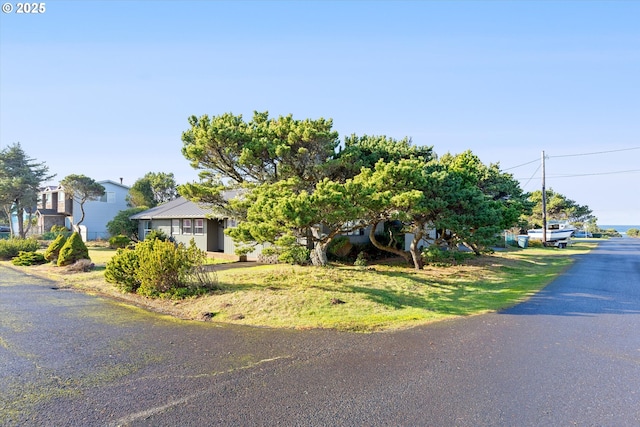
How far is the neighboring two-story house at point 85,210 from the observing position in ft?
121

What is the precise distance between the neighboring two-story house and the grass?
24.2 m

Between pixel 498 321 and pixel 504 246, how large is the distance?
1053 inches

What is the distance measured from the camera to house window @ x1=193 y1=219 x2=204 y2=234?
925 inches

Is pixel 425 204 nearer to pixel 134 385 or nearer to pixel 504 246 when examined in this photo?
pixel 134 385

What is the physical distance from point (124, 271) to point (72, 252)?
774cm

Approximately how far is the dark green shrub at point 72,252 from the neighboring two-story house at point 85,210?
19.3 meters

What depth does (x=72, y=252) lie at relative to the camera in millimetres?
17484

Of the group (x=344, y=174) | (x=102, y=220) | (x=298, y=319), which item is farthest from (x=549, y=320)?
(x=102, y=220)

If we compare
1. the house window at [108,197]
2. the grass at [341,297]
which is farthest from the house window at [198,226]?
the house window at [108,197]

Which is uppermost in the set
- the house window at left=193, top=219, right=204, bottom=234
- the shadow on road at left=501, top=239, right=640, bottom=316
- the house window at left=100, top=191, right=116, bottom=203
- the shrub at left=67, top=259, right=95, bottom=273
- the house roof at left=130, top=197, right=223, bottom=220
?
the house window at left=100, top=191, right=116, bottom=203

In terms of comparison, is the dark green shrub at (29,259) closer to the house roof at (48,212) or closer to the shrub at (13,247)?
the shrub at (13,247)

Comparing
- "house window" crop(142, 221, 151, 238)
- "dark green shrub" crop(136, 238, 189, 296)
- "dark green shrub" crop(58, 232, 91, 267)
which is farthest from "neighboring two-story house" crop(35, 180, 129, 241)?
"dark green shrub" crop(136, 238, 189, 296)

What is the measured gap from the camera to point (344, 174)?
15.8 metres

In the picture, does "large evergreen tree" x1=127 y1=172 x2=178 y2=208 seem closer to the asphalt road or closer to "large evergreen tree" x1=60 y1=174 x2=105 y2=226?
"large evergreen tree" x1=60 y1=174 x2=105 y2=226
